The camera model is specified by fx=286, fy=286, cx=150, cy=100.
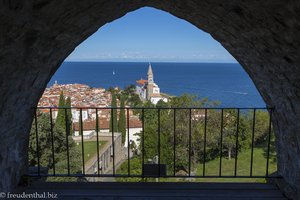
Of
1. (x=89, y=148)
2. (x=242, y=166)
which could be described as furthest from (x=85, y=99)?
(x=242, y=166)

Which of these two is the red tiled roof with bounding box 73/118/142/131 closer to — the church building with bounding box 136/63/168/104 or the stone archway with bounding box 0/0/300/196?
the church building with bounding box 136/63/168/104

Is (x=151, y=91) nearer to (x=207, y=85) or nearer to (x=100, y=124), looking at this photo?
(x=207, y=85)

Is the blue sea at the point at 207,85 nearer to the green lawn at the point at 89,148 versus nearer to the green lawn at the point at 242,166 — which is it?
the green lawn at the point at 242,166

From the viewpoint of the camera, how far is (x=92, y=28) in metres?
3.03

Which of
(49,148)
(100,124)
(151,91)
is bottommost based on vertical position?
(100,124)

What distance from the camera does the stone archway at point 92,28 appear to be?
183 cm

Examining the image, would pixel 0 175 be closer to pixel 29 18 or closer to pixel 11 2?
pixel 29 18

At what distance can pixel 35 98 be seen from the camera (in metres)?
3.22

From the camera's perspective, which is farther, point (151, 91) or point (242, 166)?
point (151, 91)

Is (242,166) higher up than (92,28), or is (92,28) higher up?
(92,28)

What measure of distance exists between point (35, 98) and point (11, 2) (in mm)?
1857

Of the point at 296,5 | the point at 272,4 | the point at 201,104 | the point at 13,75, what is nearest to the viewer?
the point at 296,5

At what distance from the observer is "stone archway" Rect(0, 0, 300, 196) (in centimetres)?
183

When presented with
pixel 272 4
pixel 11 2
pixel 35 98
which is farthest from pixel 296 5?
pixel 35 98
